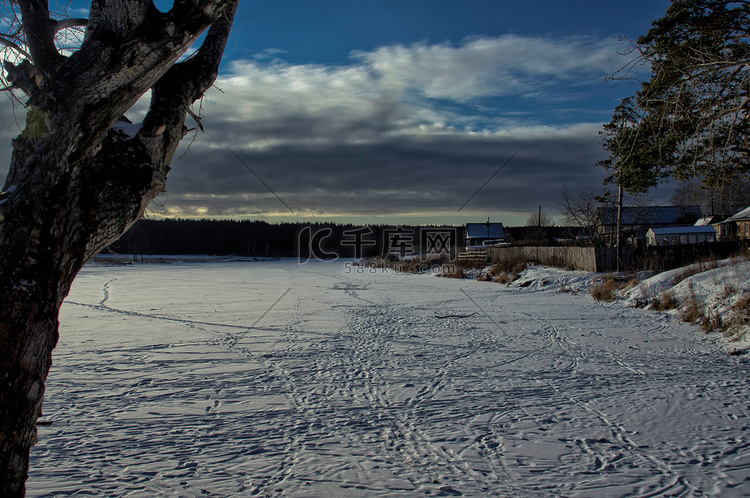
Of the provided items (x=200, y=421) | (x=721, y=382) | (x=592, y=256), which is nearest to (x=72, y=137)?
(x=200, y=421)

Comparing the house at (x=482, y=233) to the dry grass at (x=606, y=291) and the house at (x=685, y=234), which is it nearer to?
the house at (x=685, y=234)

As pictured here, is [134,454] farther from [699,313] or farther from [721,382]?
[699,313]

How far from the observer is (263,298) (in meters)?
19.0

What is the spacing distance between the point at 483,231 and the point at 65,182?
72305mm

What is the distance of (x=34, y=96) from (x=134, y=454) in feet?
10.9

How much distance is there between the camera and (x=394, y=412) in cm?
563

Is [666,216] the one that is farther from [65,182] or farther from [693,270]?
[65,182]

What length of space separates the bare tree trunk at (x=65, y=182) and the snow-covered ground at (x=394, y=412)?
5.62 feet

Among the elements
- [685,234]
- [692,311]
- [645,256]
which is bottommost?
[692,311]

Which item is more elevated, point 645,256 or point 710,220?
point 710,220

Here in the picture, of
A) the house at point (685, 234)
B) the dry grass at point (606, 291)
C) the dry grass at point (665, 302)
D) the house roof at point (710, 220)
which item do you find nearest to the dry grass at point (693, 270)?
the dry grass at point (665, 302)

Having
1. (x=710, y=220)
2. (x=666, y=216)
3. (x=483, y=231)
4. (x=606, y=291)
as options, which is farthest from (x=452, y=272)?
(x=483, y=231)

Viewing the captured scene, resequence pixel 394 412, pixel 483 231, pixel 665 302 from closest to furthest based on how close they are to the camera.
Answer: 1. pixel 394 412
2. pixel 665 302
3. pixel 483 231

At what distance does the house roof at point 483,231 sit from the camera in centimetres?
7181
